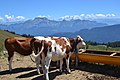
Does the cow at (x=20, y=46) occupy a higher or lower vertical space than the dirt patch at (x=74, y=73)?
higher

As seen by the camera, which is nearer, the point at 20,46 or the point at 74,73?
the point at 74,73

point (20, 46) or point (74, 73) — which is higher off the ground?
point (20, 46)

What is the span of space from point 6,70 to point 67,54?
15.3 ft

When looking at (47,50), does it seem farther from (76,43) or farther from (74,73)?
(76,43)

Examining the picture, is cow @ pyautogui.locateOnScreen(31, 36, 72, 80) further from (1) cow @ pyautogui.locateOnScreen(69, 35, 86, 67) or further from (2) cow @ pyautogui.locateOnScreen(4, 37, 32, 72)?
(2) cow @ pyautogui.locateOnScreen(4, 37, 32, 72)

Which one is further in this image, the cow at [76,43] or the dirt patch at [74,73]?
the cow at [76,43]

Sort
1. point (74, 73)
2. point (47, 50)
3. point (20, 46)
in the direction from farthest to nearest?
1. point (20, 46)
2. point (74, 73)
3. point (47, 50)

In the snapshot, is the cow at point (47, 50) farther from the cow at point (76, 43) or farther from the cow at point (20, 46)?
the cow at point (20, 46)

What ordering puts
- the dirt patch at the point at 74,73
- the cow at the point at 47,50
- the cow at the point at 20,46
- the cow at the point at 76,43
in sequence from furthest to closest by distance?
the cow at the point at 20,46, the cow at the point at 76,43, the dirt patch at the point at 74,73, the cow at the point at 47,50

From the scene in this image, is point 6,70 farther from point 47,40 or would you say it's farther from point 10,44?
point 47,40

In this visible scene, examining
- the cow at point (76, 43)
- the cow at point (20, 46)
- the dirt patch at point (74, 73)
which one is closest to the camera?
the dirt patch at point (74, 73)

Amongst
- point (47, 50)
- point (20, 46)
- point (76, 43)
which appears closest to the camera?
point (47, 50)

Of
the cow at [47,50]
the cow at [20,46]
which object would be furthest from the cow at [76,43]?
the cow at [20,46]

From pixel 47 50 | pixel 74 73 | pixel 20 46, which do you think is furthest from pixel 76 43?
pixel 20 46
